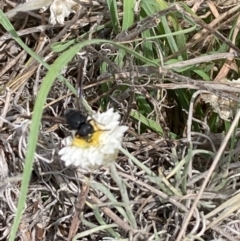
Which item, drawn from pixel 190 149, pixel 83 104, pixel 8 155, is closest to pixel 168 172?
pixel 190 149

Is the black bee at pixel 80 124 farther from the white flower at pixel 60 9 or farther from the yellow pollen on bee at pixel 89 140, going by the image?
the white flower at pixel 60 9

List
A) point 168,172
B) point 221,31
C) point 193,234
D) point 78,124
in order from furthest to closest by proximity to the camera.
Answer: point 221,31 → point 168,172 → point 193,234 → point 78,124

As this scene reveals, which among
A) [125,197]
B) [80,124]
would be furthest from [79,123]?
[125,197]

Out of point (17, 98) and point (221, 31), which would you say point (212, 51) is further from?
point (17, 98)

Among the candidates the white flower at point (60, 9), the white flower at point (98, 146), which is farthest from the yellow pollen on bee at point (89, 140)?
the white flower at point (60, 9)

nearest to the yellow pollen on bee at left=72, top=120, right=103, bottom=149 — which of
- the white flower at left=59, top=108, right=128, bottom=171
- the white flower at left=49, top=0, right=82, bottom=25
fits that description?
the white flower at left=59, top=108, right=128, bottom=171
